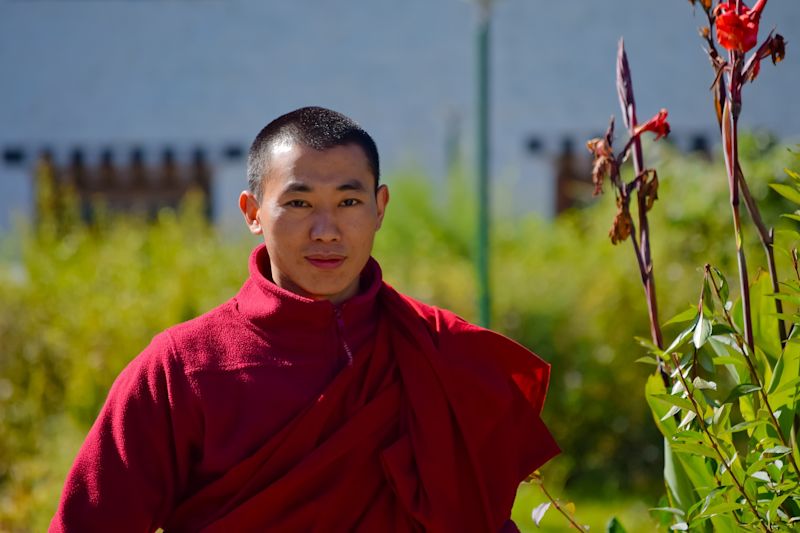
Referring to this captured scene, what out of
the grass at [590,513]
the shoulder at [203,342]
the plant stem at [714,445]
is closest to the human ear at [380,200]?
the shoulder at [203,342]

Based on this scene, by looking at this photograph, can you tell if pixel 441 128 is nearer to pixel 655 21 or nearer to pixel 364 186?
pixel 655 21

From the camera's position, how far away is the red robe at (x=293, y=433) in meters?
1.76

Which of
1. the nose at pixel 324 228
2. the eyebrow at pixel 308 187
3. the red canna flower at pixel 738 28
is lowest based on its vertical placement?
the nose at pixel 324 228

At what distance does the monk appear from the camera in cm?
177

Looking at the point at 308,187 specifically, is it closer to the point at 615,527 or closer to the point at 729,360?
the point at 729,360

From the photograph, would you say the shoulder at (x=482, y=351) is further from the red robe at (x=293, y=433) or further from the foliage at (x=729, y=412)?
the foliage at (x=729, y=412)

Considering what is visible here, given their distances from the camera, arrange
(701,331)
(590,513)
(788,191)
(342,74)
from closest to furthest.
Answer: (701,331), (788,191), (590,513), (342,74)

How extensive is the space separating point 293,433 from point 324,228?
30cm

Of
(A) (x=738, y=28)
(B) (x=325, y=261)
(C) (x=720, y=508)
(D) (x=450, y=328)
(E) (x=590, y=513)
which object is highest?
(A) (x=738, y=28)

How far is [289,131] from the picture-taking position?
6.13 feet

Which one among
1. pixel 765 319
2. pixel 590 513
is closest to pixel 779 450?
pixel 765 319

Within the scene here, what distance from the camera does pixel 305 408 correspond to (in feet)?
5.88

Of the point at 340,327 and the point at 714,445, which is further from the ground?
the point at 340,327

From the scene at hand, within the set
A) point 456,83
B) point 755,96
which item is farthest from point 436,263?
point 755,96
